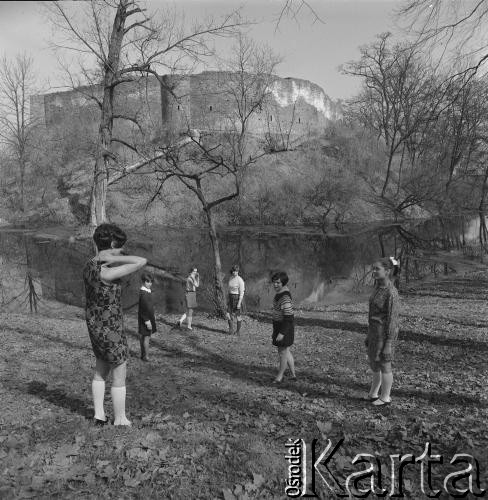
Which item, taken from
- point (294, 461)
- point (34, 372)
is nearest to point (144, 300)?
point (34, 372)

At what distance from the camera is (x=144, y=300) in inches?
300

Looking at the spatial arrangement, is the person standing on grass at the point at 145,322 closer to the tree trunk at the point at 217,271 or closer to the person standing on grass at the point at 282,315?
the person standing on grass at the point at 282,315

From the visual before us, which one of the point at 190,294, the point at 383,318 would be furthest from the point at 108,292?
the point at 190,294

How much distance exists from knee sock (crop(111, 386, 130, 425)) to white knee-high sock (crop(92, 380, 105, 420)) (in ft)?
0.42

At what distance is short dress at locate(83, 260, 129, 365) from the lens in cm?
395

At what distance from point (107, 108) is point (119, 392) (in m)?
12.9

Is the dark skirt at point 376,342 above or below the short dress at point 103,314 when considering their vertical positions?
below

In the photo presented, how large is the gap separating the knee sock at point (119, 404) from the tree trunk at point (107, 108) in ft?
40.0

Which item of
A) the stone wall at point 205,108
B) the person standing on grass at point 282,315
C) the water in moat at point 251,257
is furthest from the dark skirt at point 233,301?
the stone wall at point 205,108

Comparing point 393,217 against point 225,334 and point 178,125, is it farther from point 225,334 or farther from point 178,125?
point 225,334

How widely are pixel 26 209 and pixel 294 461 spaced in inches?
1840

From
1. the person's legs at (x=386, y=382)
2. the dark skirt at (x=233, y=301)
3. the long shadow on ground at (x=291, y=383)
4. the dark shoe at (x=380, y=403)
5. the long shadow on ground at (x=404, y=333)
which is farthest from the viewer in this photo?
the dark skirt at (x=233, y=301)

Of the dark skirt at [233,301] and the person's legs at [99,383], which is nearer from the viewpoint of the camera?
the person's legs at [99,383]

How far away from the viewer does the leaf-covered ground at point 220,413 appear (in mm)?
3465
